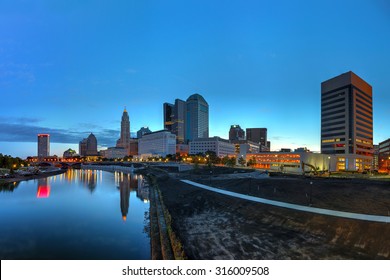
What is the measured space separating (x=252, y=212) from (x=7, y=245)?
2682cm

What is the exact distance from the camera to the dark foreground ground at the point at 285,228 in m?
17.1

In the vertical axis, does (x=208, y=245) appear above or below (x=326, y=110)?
below

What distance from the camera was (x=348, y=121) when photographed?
11775cm

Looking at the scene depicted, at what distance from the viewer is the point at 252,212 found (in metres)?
28.0

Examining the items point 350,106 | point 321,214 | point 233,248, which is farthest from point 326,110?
point 233,248

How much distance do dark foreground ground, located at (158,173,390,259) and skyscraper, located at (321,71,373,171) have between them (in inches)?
3732

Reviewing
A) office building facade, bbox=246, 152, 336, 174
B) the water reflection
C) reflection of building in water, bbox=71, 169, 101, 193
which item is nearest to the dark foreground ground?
reflection of building in water, bbox=71, 169, 101, 193

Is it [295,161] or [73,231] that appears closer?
[73,231]

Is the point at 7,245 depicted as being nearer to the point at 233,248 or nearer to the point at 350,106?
the point at 233,248

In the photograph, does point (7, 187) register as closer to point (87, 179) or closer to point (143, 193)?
point (87, 179)

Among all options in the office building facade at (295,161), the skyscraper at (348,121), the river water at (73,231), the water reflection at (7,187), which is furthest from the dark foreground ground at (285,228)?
the skyscraper at (348,121)

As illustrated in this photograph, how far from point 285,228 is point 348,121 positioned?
120083 mm

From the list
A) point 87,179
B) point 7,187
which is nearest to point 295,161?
point 87,179

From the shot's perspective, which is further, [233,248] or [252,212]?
[252,212]
